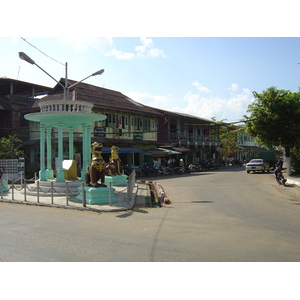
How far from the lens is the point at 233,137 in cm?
5450

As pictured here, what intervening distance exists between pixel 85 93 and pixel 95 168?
19093 mm

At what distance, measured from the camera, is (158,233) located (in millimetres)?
7207

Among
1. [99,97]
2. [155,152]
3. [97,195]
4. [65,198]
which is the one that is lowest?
[65,198]

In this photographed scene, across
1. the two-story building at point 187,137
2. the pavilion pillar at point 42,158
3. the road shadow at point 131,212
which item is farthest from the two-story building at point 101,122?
the road shadow at point 131,212

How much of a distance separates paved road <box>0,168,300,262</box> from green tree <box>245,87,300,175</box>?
13005 millimetres

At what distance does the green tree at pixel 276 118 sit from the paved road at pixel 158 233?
1301 cm

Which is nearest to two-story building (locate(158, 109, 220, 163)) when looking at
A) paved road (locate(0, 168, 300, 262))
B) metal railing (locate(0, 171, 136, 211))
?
metal railing (locate(0, 171, 136, 211))

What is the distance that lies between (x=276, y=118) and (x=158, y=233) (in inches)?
722

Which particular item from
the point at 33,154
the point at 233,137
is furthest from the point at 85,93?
the point at 233,137

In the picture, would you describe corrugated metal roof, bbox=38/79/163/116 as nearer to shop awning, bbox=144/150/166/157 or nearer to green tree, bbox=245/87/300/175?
shop awning, bbox=144/150/166/157

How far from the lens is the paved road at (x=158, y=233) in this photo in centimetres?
552

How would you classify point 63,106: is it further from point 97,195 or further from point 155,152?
point 155,152

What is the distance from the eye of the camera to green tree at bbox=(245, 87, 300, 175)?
22906 millimetres

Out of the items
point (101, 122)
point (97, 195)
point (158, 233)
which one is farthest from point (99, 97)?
point (158, 233)
